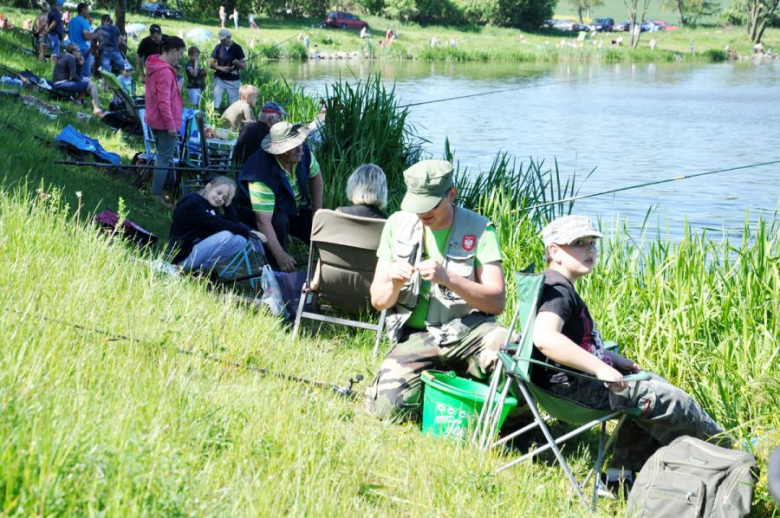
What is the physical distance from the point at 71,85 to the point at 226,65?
217 centimetres

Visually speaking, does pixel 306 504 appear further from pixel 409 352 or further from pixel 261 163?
pixel 261 163

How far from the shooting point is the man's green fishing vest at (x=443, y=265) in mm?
3818

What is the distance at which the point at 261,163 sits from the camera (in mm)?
5926

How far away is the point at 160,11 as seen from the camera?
172 ft

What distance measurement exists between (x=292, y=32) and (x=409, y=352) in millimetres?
49700

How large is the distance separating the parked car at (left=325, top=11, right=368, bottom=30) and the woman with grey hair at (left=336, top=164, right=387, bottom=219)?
5689 cm

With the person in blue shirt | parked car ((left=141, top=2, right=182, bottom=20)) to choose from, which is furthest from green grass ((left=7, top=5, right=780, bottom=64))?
the person in blue shirt

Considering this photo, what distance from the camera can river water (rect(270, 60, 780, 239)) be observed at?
1252cm

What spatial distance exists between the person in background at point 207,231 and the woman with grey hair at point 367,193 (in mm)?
771

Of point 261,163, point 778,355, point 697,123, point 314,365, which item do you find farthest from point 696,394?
point 697,123

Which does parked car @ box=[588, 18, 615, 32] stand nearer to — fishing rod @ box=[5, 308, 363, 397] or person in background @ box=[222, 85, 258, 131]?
person in background @ box=[222, 85, 258, 131]

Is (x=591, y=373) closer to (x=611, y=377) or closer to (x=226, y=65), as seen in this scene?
(x=611, y=377)

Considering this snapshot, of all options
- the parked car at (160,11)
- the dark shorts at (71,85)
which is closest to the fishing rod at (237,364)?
the dark shorts at (71,85)

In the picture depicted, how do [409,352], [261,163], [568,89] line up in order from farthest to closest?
[568,89], [261,163], [409,352]
